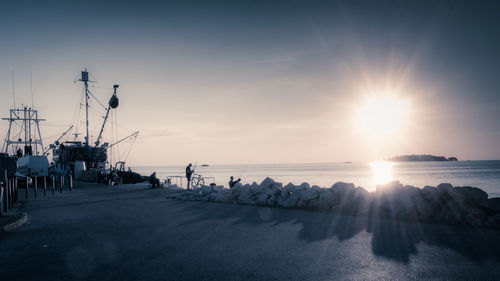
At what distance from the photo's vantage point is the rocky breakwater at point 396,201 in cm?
1009

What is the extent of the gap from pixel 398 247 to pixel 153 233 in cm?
662

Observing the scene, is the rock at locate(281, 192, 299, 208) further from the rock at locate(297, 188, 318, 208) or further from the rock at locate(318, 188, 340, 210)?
the rock at locate(318, 188, 340, 210)

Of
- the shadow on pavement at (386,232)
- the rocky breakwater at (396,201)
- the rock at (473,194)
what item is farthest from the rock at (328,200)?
the rock at (473,194)

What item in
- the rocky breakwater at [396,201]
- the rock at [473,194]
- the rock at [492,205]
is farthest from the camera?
the rock at [473,194]

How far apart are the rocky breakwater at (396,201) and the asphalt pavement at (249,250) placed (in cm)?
76

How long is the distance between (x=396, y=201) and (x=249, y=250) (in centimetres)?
689

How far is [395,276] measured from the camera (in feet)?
18.7

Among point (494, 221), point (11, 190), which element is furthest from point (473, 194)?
point (11, 190)

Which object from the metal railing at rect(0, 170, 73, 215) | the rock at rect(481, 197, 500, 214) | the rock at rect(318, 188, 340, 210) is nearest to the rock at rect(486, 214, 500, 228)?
the rock at rect(481, 197, 500, 214)

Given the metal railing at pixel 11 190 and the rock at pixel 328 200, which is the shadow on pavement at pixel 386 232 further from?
the metal railing at pixel 11 190

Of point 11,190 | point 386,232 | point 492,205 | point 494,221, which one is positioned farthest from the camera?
point 11,190

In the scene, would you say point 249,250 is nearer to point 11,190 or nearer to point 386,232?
point 386,232

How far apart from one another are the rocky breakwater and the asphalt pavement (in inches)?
30.1

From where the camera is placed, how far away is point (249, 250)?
7582mm
